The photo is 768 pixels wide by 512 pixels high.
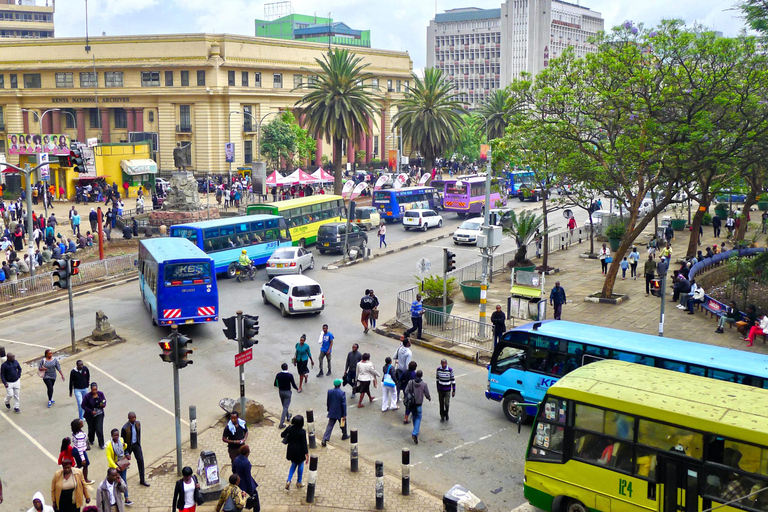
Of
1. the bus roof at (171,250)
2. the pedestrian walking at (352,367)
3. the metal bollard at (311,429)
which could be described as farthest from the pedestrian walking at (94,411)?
the bus roof at (171,250)

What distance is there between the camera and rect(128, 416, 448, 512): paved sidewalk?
13.6 meters

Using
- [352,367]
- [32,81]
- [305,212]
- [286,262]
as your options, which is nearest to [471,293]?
[286,262]

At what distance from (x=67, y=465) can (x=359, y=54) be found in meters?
81.3

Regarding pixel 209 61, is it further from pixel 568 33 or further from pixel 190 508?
pixel 568 33

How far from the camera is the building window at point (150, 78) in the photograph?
7356 cm

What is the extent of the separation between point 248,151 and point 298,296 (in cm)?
5179

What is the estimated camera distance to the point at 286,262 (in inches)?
1326

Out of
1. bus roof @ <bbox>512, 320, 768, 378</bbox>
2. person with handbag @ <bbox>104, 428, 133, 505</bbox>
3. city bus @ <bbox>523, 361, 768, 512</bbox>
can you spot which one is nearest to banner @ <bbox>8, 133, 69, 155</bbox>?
person with handbag @ <bbox>104, 428, 133, 505</bbox>

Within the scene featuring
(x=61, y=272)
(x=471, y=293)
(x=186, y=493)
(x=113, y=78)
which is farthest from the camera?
(x=113, y=78)

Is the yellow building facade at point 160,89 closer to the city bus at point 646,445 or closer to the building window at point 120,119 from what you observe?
the building window at point 120,119

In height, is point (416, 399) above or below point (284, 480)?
above

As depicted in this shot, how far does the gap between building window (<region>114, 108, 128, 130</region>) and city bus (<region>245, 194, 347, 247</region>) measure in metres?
38.9

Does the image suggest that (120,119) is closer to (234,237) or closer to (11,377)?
(234,237)

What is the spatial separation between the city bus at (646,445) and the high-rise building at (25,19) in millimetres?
156206
